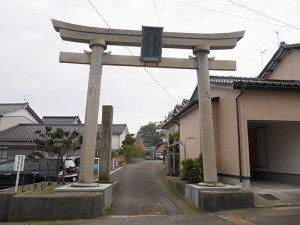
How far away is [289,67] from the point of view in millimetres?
17984

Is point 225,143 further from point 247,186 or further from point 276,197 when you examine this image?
point 276,197

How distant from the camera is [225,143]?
13.0 metres

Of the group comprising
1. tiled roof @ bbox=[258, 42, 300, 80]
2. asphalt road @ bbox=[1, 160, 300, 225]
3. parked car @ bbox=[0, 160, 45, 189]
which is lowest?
asphalt road @ bbox=[1, 160, 300, 225]

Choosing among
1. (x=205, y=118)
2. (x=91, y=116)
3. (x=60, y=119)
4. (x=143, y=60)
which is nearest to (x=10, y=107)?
(x=60, y=119)

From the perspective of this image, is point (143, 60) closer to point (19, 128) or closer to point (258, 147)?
point (258, 147)

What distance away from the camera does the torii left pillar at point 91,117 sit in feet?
32.7

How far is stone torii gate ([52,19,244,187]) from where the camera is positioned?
33.6 feet

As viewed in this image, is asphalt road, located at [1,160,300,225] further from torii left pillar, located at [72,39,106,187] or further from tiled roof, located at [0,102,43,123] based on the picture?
tiled roof, located at [0,102,43,123]

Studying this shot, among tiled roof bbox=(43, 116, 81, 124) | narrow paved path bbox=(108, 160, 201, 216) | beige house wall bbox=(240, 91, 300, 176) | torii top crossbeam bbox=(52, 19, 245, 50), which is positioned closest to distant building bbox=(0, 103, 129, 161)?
tiled roof bbox=(43, 116, 81, 124)

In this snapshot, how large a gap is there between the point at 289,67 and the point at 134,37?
12.0 metres

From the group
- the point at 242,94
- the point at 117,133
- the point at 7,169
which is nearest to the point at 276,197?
the point at 242,94

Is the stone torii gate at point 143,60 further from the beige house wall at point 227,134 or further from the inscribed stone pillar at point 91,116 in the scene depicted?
the beige house wall at point 227,134

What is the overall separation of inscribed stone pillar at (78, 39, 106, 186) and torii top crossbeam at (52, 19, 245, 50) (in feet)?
1.35

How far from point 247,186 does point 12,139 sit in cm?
2339
